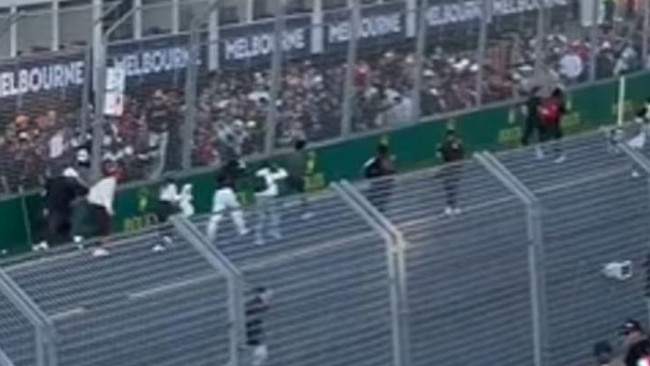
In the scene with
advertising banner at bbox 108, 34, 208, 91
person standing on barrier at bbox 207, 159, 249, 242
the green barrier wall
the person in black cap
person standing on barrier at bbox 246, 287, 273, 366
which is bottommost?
the green barrier wall

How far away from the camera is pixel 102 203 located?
25000mm

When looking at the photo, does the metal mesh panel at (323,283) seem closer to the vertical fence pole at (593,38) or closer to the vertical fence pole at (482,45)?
the vertical fence pole at (482,45)

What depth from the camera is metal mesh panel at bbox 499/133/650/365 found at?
18.0 meters

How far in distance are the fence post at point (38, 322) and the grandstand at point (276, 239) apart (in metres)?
0.01

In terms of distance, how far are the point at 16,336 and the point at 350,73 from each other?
54.8ft

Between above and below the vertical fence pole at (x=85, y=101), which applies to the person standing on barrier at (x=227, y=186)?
below

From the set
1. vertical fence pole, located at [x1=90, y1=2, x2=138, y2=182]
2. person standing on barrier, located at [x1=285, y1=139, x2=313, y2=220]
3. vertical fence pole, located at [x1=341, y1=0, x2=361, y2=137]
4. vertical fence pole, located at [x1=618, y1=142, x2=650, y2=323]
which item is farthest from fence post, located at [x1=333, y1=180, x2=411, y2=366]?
vertical fence pole, located at [x1=341, y1=0, x2=361, y2=137]

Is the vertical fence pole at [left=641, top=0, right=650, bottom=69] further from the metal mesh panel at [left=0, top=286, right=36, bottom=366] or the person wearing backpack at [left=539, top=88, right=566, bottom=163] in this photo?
the metal mesh panel at [left=0, top=286, right=36, bottom=366]

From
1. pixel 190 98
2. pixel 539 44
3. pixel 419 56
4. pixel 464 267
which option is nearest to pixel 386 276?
pixel 464 267

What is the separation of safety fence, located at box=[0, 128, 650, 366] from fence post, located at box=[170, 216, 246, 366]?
0.03 ft

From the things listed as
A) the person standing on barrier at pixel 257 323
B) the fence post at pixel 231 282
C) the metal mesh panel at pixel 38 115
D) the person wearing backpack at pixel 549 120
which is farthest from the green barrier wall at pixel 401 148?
the fence post at pixel 231 282

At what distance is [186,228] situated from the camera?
15742 mm

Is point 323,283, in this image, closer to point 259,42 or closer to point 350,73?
point 259,42

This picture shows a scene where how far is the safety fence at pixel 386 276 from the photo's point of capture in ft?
49.5
